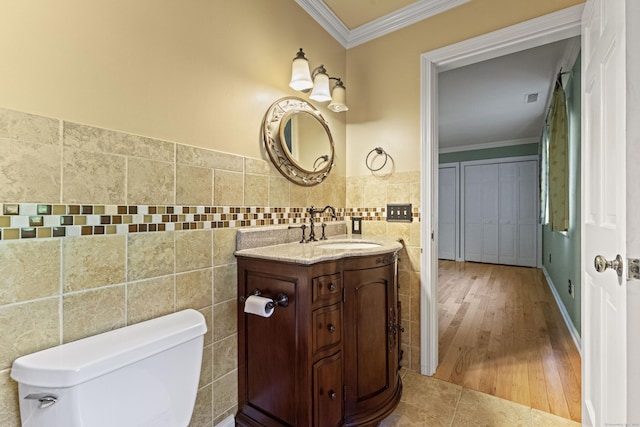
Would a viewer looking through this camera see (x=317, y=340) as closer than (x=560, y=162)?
Yes

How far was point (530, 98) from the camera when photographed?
346 centimetres

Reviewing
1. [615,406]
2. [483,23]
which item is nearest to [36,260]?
[615,406]

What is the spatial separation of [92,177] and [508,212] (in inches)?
244

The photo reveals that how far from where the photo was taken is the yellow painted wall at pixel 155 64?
2.74ft

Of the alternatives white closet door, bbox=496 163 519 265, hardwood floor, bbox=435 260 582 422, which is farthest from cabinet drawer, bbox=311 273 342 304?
white closet door, bbox=496 163 519 265

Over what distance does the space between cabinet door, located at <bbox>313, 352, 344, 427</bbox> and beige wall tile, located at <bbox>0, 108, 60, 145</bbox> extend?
1.21m

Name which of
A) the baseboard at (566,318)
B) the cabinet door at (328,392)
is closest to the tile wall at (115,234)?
the cabinet door at (328,392)

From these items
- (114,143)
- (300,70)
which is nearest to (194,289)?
(114,143)

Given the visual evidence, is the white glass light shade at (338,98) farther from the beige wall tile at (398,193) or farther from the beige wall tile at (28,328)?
the beige wall tile at (28,328)

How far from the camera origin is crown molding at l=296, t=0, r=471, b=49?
1844 mm

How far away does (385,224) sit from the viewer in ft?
6.69

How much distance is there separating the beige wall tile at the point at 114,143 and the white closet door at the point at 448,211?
19.2 feet

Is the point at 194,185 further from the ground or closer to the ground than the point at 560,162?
closer to the ground

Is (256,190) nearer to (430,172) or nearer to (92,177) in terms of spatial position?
(92,177)
